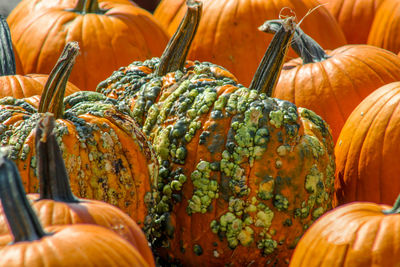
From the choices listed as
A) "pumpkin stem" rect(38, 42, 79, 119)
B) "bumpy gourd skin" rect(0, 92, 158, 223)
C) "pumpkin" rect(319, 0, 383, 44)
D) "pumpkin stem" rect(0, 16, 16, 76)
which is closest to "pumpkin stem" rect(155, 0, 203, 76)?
"bumpy gourd skin" rect(0, 92, 158, 223)

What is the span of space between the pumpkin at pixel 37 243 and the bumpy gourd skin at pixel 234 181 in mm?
913

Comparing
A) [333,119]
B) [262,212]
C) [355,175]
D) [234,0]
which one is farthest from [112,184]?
[234,0]

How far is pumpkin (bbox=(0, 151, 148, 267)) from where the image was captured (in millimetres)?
1234

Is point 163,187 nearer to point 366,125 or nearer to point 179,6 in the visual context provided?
point 366,125

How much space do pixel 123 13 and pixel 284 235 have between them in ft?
7.27

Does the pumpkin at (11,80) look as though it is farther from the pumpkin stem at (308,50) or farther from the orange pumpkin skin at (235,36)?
the pumpkin stem at (308,50)

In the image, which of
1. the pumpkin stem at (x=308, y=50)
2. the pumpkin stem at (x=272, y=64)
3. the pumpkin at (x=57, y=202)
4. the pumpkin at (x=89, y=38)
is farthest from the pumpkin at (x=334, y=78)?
the pumpkin at (x=57, y=202)

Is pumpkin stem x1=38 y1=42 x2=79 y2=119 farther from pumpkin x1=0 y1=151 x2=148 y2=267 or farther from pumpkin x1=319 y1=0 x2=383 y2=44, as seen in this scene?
pumpkin x1=319 y1=0 x2=383 y2=44

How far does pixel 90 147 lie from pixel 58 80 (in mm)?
254

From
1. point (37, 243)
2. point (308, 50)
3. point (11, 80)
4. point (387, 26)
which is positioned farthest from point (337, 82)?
point (37, 243)

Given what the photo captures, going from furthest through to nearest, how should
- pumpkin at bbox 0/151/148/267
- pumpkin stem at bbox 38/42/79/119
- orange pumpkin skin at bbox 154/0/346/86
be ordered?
orange pumpkin skin at bbox 154/0/346/86
pumpkin stem at bbox 38/42/79/119
pumpkin at bbox 0/151/148/267

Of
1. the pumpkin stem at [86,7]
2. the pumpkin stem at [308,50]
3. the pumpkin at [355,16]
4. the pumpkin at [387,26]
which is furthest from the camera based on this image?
the pumpkin at [355,16]

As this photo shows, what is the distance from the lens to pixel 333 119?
3213mm

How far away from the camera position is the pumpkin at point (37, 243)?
4.05 feet
